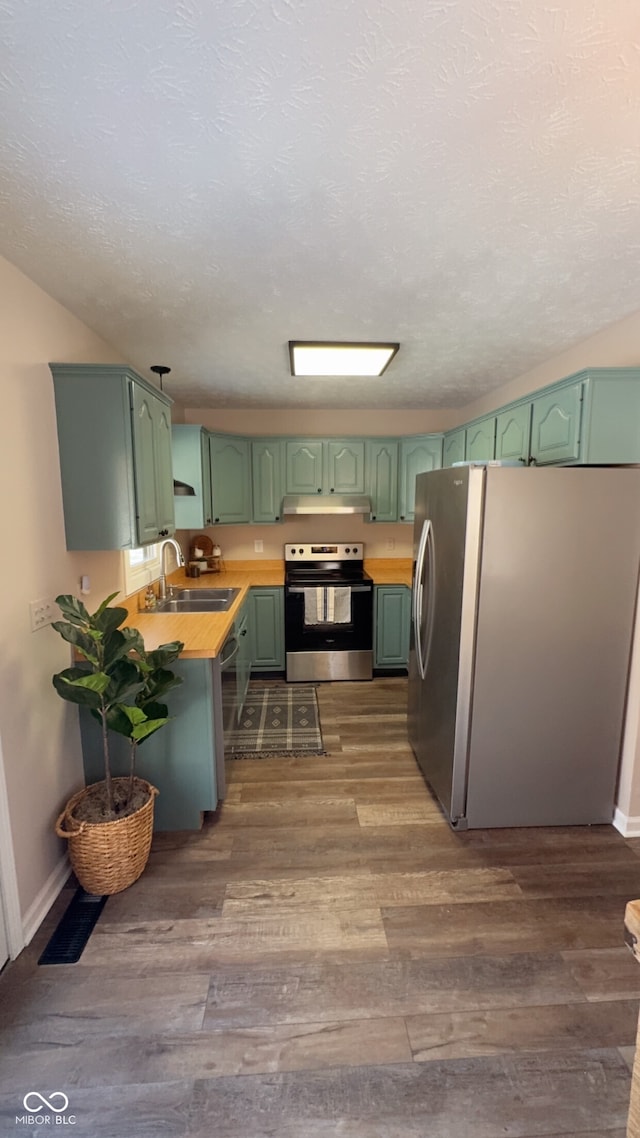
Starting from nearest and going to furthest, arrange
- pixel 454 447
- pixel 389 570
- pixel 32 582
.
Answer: pixel 32 582
pixel 454 447
pixel 389 570

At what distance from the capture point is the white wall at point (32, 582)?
61.6 inches

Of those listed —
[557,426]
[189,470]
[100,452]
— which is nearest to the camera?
[100,452]

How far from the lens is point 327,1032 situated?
1.33m

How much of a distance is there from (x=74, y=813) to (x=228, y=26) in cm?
237

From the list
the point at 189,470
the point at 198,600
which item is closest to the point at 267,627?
the point at 198,600

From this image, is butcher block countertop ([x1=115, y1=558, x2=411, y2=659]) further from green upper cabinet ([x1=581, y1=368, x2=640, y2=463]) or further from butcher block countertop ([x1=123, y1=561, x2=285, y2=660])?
green upper cabinet ([x1=581, y1=368, x2=640, y2=463])

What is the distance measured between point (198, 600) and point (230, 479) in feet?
3.90

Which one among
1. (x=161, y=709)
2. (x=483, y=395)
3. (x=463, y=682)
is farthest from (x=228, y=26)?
(x=483, y=395)

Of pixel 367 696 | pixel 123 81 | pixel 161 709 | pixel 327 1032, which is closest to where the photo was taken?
pixel 123 81

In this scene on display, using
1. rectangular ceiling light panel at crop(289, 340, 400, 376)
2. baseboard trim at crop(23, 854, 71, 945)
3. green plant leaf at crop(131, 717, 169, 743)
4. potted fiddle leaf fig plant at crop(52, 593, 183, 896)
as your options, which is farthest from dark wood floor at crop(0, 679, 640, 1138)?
rectangular ceiling light panel at crop(289, 340, 400, 376)

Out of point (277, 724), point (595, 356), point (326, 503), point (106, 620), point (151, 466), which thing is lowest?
point (277, 724)

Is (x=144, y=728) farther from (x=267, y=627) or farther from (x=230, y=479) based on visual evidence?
(x=230, y=479)

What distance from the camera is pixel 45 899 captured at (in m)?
1.75

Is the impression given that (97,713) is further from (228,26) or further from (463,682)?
(228,26)
